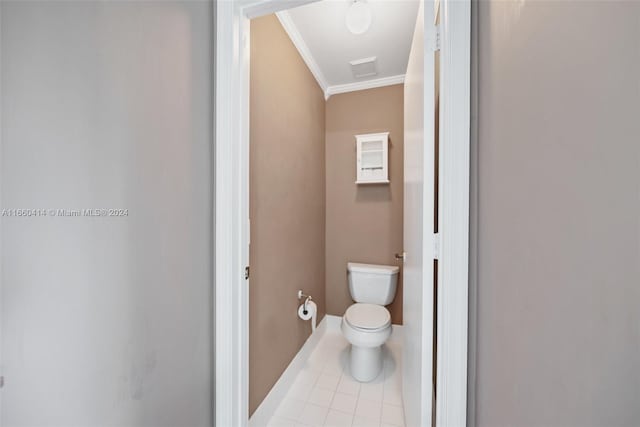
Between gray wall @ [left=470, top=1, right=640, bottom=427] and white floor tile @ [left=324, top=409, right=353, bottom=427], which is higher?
gray wall @ [left=470, top=1, right=640, bottom=427]

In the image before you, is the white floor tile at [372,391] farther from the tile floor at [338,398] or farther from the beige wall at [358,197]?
the beige wall at [358,197]

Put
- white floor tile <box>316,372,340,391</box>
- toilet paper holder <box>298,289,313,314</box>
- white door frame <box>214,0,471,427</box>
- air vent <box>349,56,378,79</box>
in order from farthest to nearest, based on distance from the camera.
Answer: air vent <box>349,56,378,79</box>, toilet paper holder <box>298,289,313,314</box>, white floor tile <box>316,372,340,391</box>, white door frame <box>214,0,471,427</box>

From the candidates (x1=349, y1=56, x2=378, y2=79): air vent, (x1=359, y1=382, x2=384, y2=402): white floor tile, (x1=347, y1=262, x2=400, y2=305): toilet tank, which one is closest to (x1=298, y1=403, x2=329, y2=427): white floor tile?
(x1=359, y1=382, x2=384, y2=402): white floor tile

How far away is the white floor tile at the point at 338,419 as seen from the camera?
143 cm

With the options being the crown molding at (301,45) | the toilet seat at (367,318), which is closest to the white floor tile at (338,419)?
the toilet seat at (367,318)

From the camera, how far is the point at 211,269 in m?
1.01

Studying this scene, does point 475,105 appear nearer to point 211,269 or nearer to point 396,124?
point 211,269

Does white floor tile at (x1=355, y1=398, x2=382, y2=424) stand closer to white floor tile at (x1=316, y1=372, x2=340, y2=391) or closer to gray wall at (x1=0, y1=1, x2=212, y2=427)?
white floor tile at (x1=316, y1=372, x2=340, y2=391)

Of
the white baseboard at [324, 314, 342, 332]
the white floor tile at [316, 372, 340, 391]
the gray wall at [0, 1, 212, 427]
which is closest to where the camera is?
the gray wall at [0, 1, 212, 427]

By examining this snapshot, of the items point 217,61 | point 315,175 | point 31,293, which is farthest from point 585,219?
point 315,175

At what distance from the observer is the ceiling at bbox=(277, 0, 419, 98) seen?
61.9 inches

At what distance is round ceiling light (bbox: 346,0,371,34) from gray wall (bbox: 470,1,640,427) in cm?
95

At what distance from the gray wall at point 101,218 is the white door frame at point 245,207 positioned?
0.09 metres

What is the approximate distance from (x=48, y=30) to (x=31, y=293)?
566 millimetres
